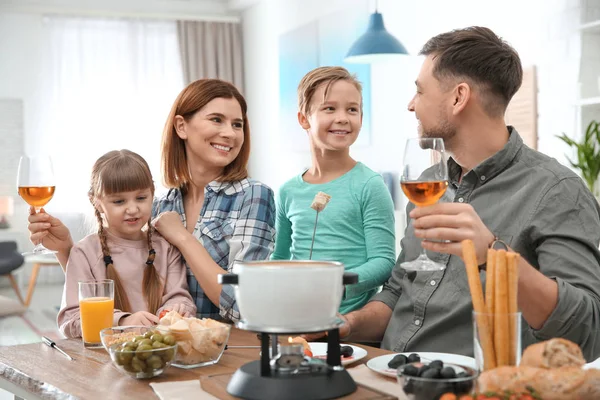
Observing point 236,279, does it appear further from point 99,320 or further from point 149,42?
point 149,42

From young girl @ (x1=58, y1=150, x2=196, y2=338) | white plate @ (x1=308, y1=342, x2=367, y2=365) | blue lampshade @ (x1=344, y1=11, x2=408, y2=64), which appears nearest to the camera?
white plate @ (x1=308, y1=342, x2=367, y2=365)

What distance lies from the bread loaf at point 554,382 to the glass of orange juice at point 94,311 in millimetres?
1002

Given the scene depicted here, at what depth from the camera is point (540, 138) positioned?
4.29 meters

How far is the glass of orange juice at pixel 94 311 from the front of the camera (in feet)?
5.73

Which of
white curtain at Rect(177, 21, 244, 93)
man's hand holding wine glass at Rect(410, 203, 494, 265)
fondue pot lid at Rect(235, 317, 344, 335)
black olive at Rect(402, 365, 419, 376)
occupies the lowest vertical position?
black olive at Rect(402, 365, 419, 376)

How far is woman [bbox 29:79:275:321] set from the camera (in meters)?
2.09

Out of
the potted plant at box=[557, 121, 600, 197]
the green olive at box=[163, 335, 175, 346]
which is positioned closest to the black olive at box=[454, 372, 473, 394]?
the green olive at box=[163, 335, 175, 346]

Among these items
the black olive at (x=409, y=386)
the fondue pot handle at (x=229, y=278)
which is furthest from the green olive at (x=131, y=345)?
the black olive at (x=409, y=386)

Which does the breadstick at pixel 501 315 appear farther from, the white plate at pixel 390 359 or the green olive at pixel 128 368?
the green olive at pixel 128 368

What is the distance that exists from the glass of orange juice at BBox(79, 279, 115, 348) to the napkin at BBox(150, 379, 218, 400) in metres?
0.42

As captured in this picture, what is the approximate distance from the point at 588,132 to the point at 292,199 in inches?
74.3

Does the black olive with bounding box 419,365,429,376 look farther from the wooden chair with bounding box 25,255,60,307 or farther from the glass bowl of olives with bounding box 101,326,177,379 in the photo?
the wooden chair with bounding box 25,255,60,307

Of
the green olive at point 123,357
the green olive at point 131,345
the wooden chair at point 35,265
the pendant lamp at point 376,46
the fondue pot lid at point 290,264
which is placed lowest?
the wooden chair at point 35,265

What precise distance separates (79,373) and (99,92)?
6.60 metres
